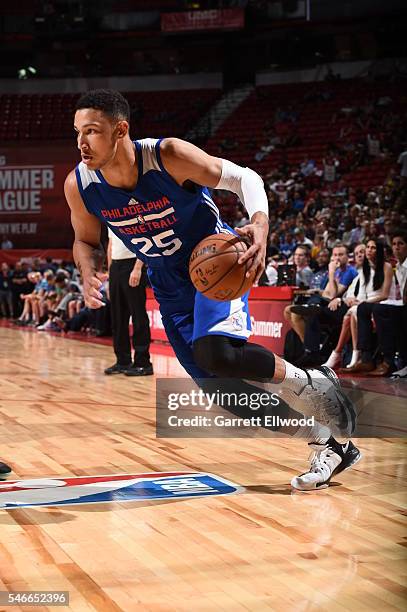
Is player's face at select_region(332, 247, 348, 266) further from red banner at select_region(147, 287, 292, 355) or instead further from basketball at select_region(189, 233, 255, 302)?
basketball at select_region(189, 233, 255, 302)

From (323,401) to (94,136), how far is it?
1.46m

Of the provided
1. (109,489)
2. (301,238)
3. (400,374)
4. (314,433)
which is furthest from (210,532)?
(301,238)

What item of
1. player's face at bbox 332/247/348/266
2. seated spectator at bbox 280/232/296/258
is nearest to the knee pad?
player's face at bbox 332/247/348/266

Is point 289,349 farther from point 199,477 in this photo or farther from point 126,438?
point 199,477

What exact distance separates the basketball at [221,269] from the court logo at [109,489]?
0.84 meters

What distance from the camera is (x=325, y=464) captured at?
3486mm

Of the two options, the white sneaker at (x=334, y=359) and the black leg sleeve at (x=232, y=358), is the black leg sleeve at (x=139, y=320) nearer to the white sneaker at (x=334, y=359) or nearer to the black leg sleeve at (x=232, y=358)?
the white sneaker at (x=334, y=359)

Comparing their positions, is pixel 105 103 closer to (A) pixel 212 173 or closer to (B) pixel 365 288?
(A) pixel 212 173

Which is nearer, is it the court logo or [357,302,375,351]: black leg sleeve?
the court logo

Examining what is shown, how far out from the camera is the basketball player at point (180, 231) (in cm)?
330

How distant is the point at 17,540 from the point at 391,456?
2.19 metres

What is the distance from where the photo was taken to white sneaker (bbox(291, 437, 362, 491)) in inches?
134

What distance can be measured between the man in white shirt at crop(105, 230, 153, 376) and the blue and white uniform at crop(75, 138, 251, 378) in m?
3.85

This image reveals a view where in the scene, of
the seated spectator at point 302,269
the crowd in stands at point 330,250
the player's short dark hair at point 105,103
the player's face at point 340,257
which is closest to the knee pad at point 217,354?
the player's short dark hair at point 105,103
